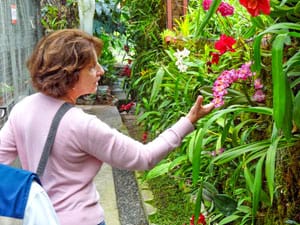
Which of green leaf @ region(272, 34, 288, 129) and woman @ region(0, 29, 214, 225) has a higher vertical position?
green leaf @ region(272, 34, 288, 129)

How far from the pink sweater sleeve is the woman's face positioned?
0.42 feet

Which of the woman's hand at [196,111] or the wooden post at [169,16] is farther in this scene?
the wooden post at [169,16]

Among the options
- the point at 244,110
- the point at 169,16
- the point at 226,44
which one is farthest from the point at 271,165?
the point at 169,16

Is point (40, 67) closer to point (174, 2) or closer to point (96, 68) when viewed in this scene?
point (96, 68)

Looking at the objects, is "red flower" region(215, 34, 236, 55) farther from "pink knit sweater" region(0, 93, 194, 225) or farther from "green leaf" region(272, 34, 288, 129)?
"green leaf" region(272, 34, 288, 129)

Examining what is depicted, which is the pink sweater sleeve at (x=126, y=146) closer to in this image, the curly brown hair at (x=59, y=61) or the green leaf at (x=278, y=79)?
the curly brown hair at (x=59, y=61)

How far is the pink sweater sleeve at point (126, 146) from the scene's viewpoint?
54.8 inches

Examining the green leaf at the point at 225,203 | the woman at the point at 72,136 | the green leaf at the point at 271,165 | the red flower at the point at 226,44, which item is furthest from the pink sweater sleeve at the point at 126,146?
the red flower at the point at 226,44

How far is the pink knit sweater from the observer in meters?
1.40

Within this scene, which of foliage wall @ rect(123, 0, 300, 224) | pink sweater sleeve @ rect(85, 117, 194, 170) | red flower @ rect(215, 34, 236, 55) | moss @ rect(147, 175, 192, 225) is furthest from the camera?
moss @ rect(147, 175, 192, 225)

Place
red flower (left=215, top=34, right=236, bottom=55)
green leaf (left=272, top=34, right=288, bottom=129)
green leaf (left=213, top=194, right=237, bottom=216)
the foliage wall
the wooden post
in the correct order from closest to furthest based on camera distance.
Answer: green leaf (left=272, top=34, right=288, bottom=129)
the foliage wall
green leaf (left=213, top=194, right=237, bottom=216)
red flower (left=215, top=34, right=236, bottom=55)
the wooden post

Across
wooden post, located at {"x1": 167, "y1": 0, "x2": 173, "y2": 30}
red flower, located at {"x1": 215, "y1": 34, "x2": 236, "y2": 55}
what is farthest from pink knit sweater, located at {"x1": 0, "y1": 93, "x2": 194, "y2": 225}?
wooden post, located at {"x1": 167, "y1": 0, "x2": 173, "y2": 30}

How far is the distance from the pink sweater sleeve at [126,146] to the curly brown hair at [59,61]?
0.48 ft

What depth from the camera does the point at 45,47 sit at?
1.48 metres
